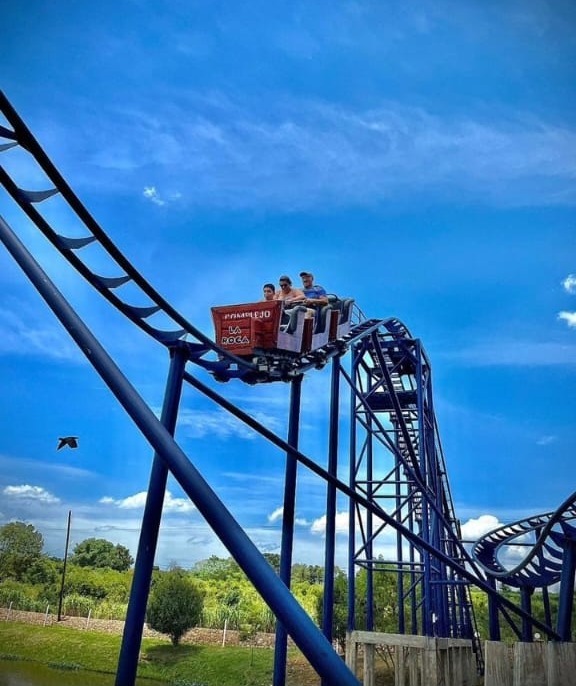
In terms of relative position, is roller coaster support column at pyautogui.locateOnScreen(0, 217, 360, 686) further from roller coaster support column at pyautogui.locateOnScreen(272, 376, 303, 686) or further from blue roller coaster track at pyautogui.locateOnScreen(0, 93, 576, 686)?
roller coaster support column at pyautogui.locateOnScreen(272, 376, 303, 686)

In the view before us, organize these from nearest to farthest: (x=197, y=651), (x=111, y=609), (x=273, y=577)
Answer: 1. (x=273, y=577)
2. (x=197, y=651)
3. (x=111, y=609)

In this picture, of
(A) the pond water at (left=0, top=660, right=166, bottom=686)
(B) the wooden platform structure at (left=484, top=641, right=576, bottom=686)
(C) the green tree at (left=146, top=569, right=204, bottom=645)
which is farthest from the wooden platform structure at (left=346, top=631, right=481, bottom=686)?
(C) the green tree at (left=146, top=569, right=204, bottom=645)

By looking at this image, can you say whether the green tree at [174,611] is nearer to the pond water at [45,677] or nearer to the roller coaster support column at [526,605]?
the pond water at [45,677]

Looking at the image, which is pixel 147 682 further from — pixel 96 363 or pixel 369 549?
pixel 96 363

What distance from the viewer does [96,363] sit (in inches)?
144

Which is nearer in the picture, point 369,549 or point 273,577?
point 273,577

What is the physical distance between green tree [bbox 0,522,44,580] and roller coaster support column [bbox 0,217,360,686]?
30140mm


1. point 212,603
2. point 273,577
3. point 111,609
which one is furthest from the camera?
point 212,603

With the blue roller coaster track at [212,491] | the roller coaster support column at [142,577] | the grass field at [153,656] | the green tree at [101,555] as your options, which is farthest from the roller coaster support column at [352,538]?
the green tree at [101,555]

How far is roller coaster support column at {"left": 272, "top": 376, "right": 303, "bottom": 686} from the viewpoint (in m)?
5.88

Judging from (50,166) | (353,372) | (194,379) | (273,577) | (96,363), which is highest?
(353,372)

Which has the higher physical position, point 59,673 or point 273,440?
A: point 273,440

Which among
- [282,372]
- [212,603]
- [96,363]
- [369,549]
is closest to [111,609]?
[212,603]

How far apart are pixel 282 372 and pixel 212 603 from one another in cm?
2426
